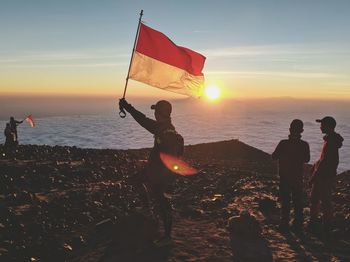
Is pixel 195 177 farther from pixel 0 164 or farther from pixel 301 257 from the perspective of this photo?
pixel 301 257

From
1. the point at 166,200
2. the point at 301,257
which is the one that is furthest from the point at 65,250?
the point at 301,257

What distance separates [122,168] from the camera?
1725 centimetres

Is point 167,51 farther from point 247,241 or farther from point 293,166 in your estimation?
point 247,241

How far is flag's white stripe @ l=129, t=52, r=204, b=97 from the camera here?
30.9 feet

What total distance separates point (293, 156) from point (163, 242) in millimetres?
3480

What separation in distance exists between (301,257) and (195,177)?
9280mm

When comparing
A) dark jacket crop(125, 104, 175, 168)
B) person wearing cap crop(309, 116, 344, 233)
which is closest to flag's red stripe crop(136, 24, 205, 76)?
dark jacket crop(125, 104, 175, 168)

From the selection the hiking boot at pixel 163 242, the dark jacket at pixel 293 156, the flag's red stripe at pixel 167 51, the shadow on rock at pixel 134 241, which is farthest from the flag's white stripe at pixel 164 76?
the hiking boot at pixel 163 242

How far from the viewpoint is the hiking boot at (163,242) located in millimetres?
7379

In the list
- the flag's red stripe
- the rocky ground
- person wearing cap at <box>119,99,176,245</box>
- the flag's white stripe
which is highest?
the flag's red stripe

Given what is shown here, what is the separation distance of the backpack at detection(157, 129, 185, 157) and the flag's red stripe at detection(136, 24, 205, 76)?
3.22 meters

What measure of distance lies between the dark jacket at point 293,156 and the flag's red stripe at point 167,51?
3.35 metres

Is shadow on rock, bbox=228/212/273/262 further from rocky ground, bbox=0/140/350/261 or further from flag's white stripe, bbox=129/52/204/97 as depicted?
flag's white stripe, bbox=129/52/204/97

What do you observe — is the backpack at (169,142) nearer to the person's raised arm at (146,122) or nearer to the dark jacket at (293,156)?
the person's raised arm at (146,122)
